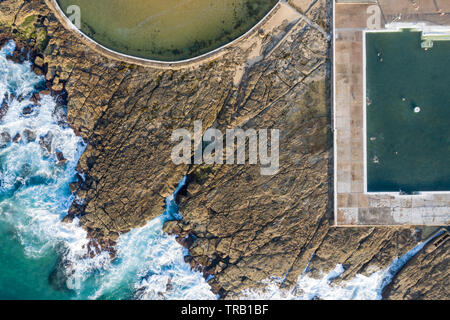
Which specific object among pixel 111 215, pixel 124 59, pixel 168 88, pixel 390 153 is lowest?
pixel 111 215

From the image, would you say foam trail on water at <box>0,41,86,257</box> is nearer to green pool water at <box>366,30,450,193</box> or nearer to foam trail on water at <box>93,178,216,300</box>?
foam trail on water at <box>93,178,216,300</box>

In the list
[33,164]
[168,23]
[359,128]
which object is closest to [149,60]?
[168,23]

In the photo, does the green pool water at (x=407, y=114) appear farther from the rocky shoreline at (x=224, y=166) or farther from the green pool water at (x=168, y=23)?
the green pool water at (x=168, y=23)

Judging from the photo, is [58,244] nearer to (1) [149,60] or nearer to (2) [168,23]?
(1) [149,60]

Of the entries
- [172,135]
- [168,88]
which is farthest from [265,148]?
[168,88]

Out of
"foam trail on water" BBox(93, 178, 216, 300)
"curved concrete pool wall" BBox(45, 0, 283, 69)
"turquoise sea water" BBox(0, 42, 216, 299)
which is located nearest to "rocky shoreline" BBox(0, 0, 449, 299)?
"curved concrete pool wall" BBox(45, 0, 283, 69)
